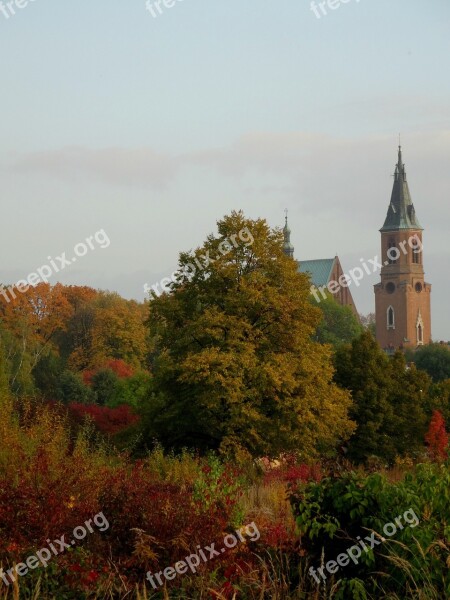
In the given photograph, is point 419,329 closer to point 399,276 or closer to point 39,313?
point 399,276

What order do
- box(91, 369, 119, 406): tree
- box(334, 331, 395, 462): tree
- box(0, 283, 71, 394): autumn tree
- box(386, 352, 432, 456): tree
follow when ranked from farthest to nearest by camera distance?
1. box(0, 283, 71, 394): autumn tree
2. box(91, 369, 119, 406): tree
3. box(386, 352, 432, 456): tree
4. box(334, 331, 395, 462): tree

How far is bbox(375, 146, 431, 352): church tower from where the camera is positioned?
151 metres

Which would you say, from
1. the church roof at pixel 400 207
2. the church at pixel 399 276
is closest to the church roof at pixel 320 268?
the church at pixel 399 276

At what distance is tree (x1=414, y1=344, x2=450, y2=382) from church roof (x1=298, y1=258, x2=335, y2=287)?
50602 mm

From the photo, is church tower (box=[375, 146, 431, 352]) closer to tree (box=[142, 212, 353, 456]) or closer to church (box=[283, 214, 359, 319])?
church (box=[283, 214, 359, 319])

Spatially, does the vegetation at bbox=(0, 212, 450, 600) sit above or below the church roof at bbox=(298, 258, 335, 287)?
below

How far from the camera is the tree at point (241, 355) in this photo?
2797 centimetres

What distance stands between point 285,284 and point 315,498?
21219 mm

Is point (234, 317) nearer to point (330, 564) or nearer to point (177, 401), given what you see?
point (177, 401)

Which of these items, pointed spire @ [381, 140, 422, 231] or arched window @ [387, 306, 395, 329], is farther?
pointed spire @ [381, 140, 422, 231]

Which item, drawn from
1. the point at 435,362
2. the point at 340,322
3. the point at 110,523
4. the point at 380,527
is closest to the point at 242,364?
the point at 110,523

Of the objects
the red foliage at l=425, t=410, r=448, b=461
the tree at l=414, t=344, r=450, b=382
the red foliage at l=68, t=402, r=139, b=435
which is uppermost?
the tree at l=414, t=344, r=450, b=382

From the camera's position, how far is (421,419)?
4028cm

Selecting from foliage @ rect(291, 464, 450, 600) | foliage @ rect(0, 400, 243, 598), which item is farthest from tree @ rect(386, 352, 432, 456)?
foliage @ rect(291, 464, 450, 600)
